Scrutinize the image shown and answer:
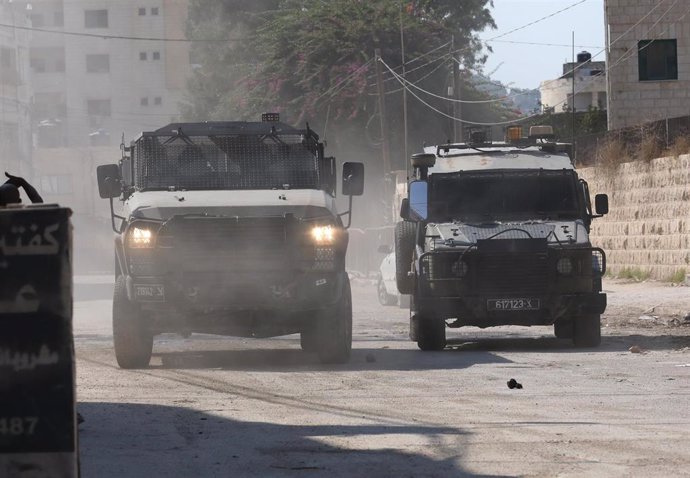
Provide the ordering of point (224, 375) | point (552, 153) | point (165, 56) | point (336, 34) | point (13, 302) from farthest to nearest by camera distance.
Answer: point (165, 56) → point (336, 34) → point (552, 153) → point (224, 375) → point (13, 302)


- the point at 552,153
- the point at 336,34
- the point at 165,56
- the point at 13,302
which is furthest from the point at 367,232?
the point at 165,56

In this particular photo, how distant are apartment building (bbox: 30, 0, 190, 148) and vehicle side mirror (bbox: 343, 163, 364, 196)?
92.5 meters

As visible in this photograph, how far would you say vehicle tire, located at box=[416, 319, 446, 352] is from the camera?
17391 millimetres

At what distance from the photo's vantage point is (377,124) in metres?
56.2

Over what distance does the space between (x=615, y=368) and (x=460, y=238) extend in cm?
299

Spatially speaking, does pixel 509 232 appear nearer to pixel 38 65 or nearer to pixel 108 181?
pixel 108 181

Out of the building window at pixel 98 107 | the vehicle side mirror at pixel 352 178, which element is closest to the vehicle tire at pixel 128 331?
the vehicle side mirror at pixel 352 178

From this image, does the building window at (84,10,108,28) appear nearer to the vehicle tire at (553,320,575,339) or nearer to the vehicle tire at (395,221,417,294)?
the vehicle tire at (395,221,417,294)

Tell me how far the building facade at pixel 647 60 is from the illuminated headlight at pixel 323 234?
1292 inches

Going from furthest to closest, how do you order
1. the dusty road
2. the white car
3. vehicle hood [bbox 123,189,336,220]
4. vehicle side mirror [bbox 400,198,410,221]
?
the white car → vehicle side mirror [bbox 400,198,410,221] → vehicle hood [bbox 123,189,336,220] → the dusty road

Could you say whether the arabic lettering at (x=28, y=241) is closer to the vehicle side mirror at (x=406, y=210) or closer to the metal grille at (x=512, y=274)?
the metal grille at (x=512, y=274)

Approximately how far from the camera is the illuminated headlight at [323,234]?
1521cm

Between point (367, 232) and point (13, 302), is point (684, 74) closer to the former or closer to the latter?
point (367, 232)

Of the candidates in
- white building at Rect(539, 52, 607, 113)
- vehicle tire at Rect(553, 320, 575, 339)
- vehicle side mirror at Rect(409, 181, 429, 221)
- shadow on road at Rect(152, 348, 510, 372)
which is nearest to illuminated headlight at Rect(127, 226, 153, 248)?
shadow on road at Rect(152, 348, 510, 372)
